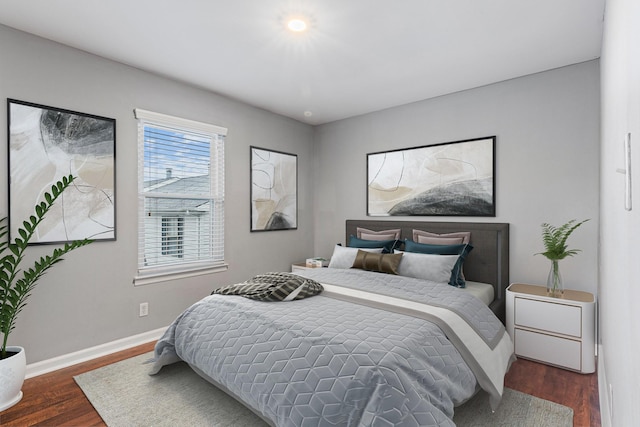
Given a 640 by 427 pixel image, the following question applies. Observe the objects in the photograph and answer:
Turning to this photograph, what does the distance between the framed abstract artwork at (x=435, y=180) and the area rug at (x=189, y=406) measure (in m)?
1.83

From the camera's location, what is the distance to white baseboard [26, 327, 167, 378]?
2.57 m

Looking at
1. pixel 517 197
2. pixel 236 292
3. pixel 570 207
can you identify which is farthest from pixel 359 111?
pixel 236 292

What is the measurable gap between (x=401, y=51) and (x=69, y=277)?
3288 mm

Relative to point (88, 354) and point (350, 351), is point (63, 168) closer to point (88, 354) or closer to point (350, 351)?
point (88, 354)

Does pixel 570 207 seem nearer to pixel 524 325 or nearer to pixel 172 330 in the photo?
pixel 524 325

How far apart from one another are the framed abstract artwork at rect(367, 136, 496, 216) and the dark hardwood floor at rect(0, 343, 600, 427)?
Result: 151 cm

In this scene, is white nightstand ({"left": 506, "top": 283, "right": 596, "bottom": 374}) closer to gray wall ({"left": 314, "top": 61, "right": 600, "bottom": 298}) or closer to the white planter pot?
gray wall ({"left": 314, "top": 61, "right": 600, "bottom": 298})

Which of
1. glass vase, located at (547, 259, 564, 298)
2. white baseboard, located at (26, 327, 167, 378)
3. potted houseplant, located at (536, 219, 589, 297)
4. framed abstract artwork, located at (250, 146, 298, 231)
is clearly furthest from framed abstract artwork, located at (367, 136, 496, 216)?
white baseboard, located at (26, 327, 167, 378)

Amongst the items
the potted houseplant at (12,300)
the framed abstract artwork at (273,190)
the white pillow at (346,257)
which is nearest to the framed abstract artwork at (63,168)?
the potted houseplant at (12,300)

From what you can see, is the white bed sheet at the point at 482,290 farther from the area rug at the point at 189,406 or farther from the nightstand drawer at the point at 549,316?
the area rug at the point at 189,406

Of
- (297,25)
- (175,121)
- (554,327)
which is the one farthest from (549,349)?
(175,121)

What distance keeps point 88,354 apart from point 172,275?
0.93 meters

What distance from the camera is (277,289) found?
8.26 feet

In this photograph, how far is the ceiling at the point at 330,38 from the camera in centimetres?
218
